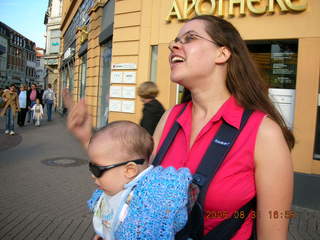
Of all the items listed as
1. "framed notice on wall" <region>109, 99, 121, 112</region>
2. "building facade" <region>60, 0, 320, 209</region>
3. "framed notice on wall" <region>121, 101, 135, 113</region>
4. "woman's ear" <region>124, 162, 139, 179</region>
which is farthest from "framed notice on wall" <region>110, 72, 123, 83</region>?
"woman's ear" <region>124, 162, 139, 179</region>

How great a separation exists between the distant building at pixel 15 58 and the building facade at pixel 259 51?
71.5 meters

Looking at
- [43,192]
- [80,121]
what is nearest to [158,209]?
[80,121]

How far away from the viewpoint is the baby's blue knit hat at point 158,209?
1.23 meters

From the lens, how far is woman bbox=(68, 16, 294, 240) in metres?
1.42

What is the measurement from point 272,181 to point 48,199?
4.45 meters

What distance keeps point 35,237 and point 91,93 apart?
31.2 feet

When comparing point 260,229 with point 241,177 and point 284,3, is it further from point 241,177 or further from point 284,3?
point 284,3

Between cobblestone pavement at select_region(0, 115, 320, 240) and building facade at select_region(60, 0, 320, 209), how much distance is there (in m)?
1.45

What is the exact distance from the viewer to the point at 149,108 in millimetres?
4984

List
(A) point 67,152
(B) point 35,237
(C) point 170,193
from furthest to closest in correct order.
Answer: (A) point 67,152 < (B) point 35,237 < (C) point 170,193

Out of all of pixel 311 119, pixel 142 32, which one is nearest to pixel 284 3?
pixel 311 119

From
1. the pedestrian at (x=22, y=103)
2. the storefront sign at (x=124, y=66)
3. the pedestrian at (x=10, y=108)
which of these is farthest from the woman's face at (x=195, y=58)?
the pedestrian at (x=22, y=103)

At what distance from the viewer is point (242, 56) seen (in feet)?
5.79

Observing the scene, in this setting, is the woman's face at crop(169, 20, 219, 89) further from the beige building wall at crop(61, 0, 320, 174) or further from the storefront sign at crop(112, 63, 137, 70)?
the storefront sign at crop(112, 63, 137, 70)
